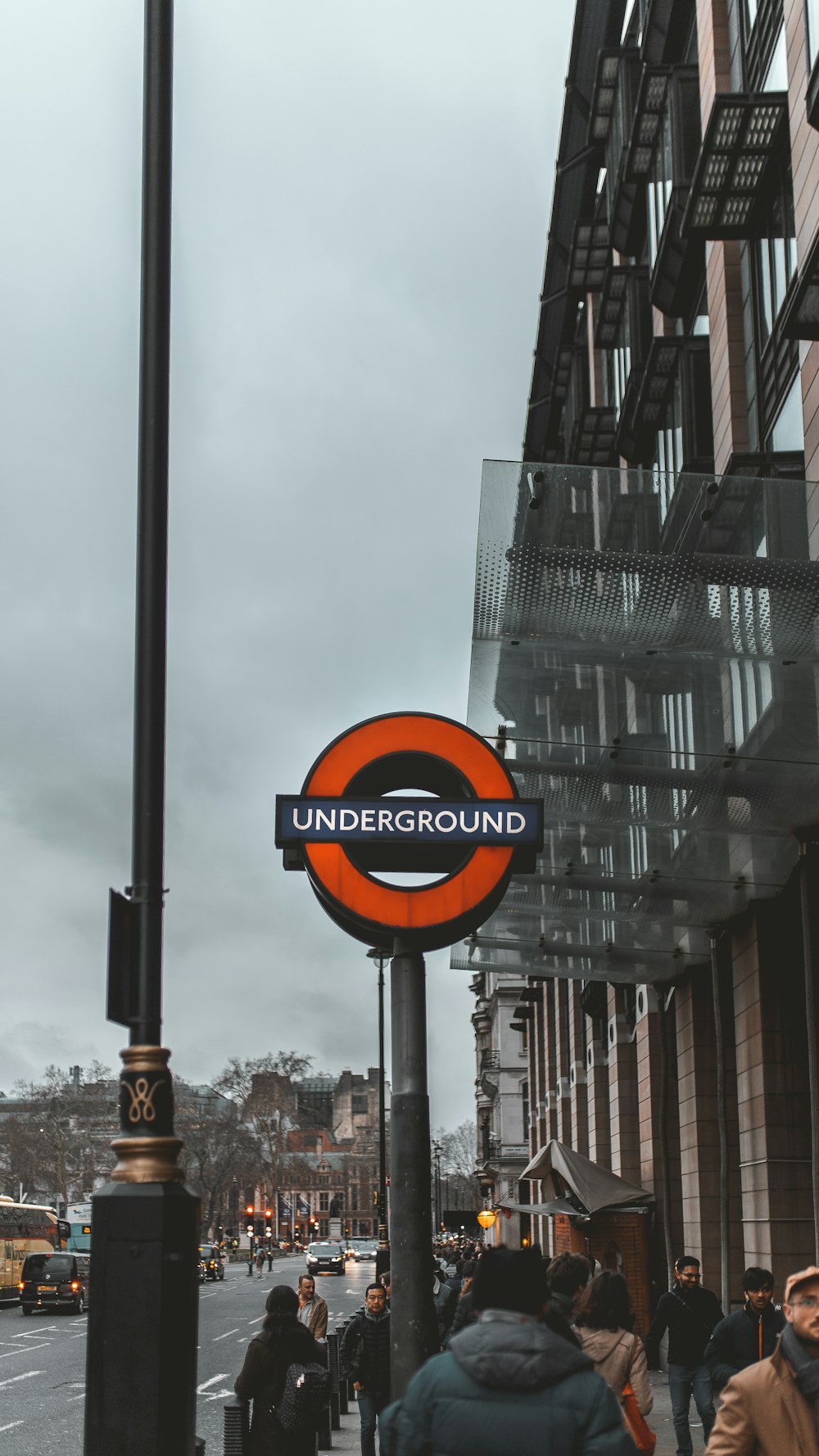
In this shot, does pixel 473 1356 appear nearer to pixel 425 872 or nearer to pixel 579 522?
pixel 425 872

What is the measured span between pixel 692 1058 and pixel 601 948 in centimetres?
229

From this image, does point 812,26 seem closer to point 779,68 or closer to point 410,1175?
point 779,68

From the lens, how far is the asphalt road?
17828mm

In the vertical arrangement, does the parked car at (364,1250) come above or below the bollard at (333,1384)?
below

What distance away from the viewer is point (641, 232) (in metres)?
28.6

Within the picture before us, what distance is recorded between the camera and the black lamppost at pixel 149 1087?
5172mm

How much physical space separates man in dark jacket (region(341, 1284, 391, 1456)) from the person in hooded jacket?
31.7ft

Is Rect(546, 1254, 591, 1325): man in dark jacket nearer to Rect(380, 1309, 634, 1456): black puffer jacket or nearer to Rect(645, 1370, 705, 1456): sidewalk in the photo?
Rect(645, 1370, 705, 1456): sidewalk

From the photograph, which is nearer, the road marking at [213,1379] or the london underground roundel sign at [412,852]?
the london underground roundel sign at [412,852]

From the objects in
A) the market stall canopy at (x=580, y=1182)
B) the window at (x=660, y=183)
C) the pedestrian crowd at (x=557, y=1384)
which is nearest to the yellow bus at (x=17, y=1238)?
the market stall canopy at (x=580, y=1182)

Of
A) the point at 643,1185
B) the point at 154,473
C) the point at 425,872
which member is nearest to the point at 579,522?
the point at 425,872

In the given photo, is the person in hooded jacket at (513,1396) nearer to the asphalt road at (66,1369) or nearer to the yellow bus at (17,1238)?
the asphalt road at (66,1369)

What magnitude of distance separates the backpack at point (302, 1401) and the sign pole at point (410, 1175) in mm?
2559

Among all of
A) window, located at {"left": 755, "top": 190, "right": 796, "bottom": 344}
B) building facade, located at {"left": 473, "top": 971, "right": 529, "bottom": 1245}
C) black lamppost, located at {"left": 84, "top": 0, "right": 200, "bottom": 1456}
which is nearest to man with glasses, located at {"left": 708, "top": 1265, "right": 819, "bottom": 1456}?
black lamppost, located at {"left": 84, "top": 0, "right": 200, "bottom": 1456}
